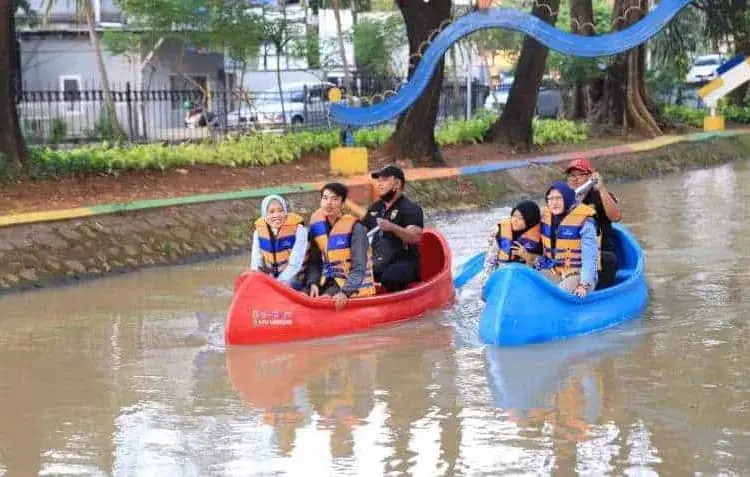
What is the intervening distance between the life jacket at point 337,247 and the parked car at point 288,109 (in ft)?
43.4

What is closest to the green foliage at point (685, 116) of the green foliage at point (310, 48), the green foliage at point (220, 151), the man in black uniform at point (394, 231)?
the green foliage at point (220, 151)

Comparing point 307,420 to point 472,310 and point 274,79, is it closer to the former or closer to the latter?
point 472,310

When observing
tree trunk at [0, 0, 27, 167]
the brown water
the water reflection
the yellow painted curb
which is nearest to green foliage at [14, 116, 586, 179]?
tree trunk at [0, 0, 27, 167]

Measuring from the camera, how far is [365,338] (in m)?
10.2

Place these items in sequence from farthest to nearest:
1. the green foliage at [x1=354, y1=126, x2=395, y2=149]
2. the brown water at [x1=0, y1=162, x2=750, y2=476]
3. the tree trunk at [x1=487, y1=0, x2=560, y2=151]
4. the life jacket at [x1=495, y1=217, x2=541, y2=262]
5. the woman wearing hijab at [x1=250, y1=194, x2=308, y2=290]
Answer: the tree trunk at [x1=487, y1=0, x2=560, y2=151] → the green foliage at [x1=354, y1=126, x2=395, y2=149] → the life jacket at [x1=495, y1=217, x2=541, y2=262] → the woman wearing hijab at [x1=250, y1=194, x2=308, y2=290] → the brown water at [x1=0, y1=162, x2=750, y2=476]

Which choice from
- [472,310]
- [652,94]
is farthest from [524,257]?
[652,94]

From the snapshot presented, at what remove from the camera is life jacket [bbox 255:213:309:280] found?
33.2ft

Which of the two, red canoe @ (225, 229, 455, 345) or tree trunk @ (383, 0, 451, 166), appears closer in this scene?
red canoe @ (225, 229, 455, 345)

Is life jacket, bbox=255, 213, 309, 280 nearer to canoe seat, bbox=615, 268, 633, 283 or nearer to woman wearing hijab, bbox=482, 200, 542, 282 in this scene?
woman wearing hijab, bbox=482, 200, 542, 282

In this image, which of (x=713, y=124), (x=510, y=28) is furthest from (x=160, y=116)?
(x=713, y=124)

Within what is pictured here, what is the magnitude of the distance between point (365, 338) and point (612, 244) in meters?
2.55

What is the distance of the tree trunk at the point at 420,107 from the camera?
64.9 feet

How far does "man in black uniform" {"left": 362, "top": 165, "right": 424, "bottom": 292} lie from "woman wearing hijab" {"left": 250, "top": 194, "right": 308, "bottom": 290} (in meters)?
0.75

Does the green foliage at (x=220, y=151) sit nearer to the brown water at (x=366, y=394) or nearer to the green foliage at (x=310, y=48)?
the brown water at (x=366, y=394)
